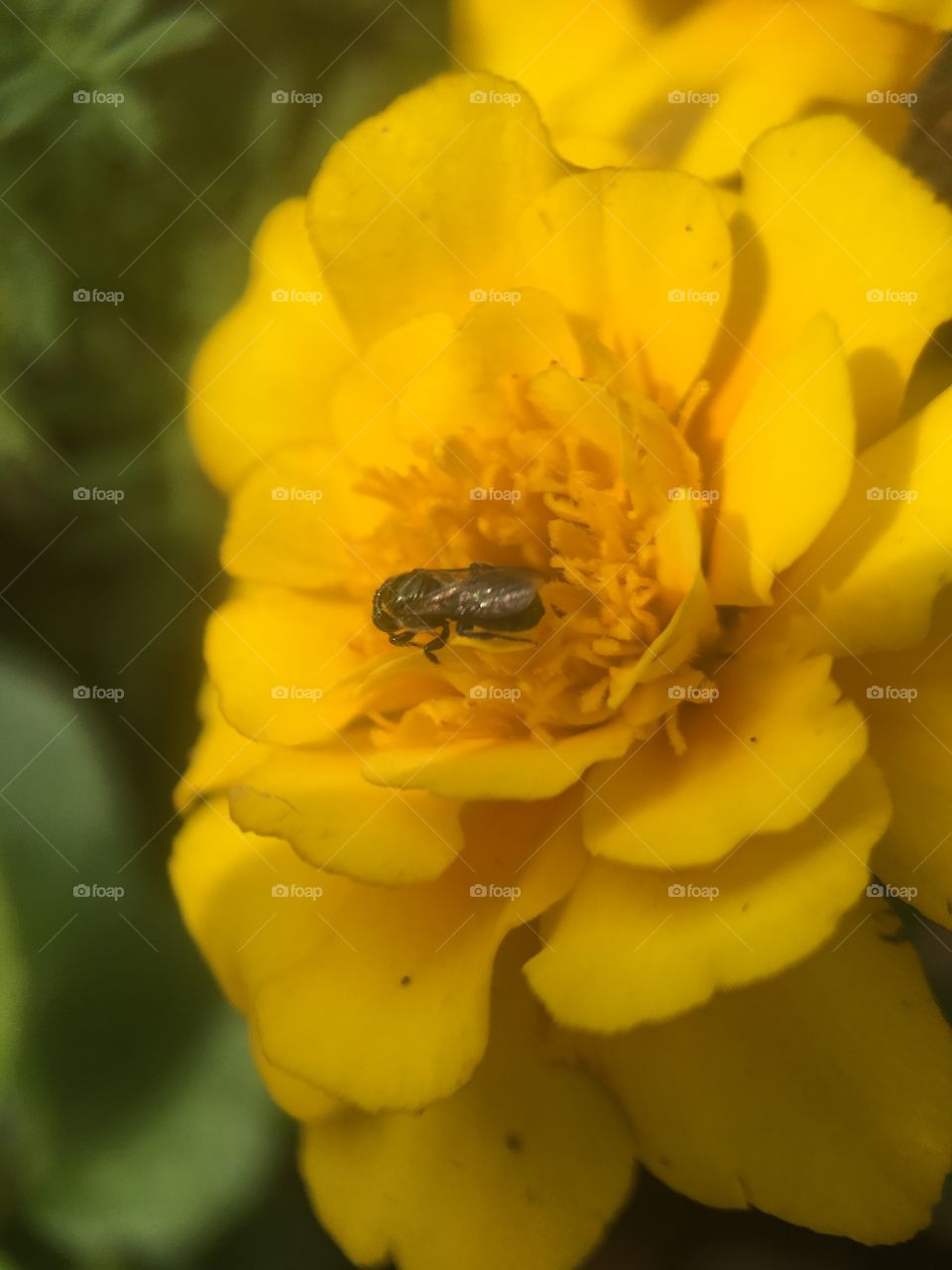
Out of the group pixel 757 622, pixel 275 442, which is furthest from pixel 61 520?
pixel 757 622

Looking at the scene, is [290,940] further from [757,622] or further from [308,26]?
[308,26]

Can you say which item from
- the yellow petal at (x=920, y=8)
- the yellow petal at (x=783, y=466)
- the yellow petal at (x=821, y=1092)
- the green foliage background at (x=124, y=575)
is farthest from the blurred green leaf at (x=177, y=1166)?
the yellow petal at (x=920, y=8)

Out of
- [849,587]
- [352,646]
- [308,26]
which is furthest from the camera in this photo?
[308,26]

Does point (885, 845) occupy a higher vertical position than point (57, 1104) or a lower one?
higher

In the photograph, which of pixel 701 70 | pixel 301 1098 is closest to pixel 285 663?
pixel 301 1098

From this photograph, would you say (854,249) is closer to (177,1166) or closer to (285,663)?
(285,663)

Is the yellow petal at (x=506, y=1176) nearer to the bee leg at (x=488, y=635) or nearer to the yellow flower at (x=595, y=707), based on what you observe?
the yellow flower at (x=595, y=707)
